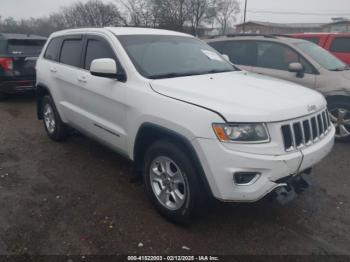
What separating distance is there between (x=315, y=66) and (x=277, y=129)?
3.58 meters

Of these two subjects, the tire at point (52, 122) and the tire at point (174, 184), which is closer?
the tire at point (174, 184)

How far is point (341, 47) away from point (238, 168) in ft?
23.4

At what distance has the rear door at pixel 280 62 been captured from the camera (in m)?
5.71

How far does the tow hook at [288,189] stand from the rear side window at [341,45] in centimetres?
644

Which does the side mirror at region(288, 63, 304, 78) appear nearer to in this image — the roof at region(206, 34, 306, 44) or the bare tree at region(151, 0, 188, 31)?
the roof at region(206, 34, 306, 44)

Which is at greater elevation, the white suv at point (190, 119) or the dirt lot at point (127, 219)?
the white suv at point (190, 119)

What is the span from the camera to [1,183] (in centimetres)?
410

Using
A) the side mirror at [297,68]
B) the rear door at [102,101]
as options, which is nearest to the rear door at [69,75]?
the rear door at [102,101]

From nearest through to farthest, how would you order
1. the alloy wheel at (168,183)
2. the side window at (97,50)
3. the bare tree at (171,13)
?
the alloy wheel at (168,183) → the side window at (97,50) → the bare tree at (171,13)

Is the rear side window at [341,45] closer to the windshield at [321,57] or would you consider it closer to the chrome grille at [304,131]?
the windshield at [321,57]

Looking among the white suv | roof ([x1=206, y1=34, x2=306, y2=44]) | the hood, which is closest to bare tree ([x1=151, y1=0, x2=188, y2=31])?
roof ([x1=206, y1=34, x2=306, y2=44])

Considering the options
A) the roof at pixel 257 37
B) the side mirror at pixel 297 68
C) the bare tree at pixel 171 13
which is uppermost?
the bare tree at pixel 171 13

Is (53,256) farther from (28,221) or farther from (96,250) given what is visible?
(28,221)

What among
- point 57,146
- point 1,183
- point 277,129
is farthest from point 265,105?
point 57,146
